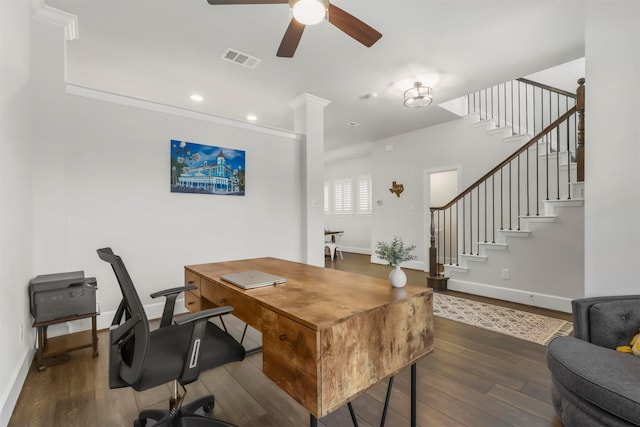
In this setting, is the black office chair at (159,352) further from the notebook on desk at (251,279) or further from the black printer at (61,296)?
the black printer at (61,296)

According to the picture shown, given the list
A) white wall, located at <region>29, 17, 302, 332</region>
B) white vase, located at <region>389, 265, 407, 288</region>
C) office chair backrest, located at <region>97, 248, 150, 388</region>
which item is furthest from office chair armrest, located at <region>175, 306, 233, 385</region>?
white wall, located at <region>29, 17, 302, 332</region>

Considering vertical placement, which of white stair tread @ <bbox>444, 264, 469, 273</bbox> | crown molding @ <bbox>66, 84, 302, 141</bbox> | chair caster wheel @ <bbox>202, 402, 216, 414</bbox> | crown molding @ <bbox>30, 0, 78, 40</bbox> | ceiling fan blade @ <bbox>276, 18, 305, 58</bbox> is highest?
crown molding @ <bbox>30, 0, 78, 40</bbox>

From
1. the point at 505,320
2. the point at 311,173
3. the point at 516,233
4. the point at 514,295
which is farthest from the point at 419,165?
the point at 505,320

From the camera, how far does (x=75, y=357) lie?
93.4 inches

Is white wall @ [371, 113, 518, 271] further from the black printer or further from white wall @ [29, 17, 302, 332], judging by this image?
the black printer

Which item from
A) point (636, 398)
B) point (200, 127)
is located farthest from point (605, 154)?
point (200, 127)

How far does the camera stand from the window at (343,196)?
899cm

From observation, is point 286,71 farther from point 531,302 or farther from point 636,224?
point 531,302

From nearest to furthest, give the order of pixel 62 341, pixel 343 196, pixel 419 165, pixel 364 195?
pixel 62 341, pixel 419 165, pixel 364 195, pixel 343 196

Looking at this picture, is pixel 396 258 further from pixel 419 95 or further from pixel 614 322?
pixel 419 95

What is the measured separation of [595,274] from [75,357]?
3930 millimetres

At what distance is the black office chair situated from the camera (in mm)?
1202

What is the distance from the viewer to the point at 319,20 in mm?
1923

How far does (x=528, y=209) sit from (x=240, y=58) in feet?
15.3
